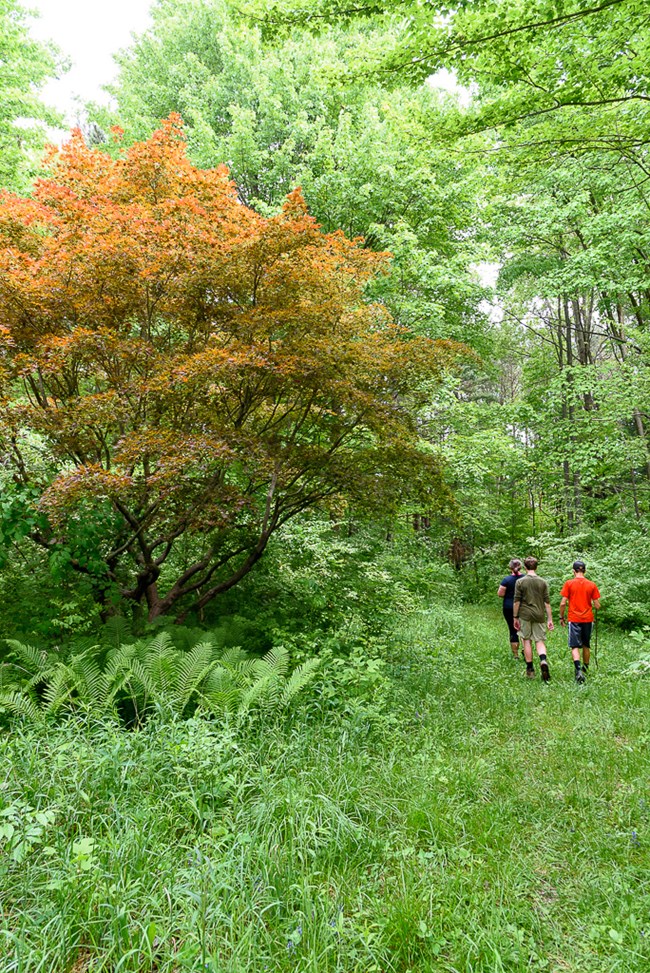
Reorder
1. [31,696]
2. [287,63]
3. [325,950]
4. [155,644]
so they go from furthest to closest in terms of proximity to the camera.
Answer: [287,63]
[155,644]
[31,696]
[325,950]

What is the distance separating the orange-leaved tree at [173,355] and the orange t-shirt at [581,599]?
2.79 m

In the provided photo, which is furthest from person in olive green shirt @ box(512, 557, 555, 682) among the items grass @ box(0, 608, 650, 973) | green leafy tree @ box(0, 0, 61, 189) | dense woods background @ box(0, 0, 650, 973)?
green leafy tree @ box(0, 0, 61, 189)

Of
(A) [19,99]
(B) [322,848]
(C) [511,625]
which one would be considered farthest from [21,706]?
(A) [19,99]

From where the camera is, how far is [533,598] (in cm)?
679

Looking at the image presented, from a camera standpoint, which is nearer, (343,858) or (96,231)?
(343,858)

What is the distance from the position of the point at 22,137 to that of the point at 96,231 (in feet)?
31.6

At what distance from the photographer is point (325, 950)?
2.02 metres

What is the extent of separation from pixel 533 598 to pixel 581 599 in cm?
59

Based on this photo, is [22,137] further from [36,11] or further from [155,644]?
[155,644]

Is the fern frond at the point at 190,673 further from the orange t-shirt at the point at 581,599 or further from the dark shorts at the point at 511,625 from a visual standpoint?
the dark shorts at the point at 511,625

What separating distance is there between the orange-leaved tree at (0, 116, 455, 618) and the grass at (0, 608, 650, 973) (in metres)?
2.24

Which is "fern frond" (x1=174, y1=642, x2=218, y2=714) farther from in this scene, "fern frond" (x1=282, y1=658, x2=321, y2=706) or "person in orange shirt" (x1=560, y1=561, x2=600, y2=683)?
"person in orange shirt" (x1=560, y1=561, x2=600, y2=683)

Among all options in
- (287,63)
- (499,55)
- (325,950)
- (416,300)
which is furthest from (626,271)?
(325,950)

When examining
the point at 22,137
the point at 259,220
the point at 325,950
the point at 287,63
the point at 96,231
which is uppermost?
the point at 287,63
